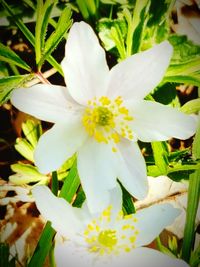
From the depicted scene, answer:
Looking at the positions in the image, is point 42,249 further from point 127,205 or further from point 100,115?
point 100,115

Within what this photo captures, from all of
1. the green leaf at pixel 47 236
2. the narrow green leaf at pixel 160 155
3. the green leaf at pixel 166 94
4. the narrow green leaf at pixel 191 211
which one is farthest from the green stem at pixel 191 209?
the green leaf at pixel 47 236

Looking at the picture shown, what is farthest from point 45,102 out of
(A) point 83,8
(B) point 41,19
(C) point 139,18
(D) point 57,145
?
(A) point 83,8

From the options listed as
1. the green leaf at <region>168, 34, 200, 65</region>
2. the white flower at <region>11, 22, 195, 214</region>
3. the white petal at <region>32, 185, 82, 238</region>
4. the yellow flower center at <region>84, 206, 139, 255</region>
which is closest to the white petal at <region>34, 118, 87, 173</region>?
the white flower at <region>11, 22, 195, 214</region>

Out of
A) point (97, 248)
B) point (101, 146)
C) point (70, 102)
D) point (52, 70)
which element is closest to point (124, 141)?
point (101, 146)

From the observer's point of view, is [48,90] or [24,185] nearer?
[48,90]

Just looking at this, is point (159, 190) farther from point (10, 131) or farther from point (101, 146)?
point (10, 131)

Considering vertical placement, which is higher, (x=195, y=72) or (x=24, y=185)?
(x=195, y=72)
